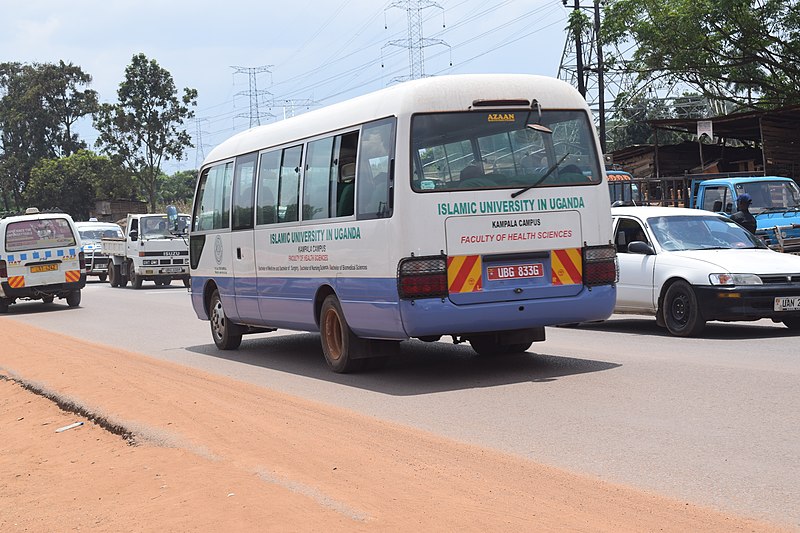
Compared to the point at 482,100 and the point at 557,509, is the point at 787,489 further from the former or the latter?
the point at 482,100

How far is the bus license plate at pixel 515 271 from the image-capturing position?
9922 millimetres

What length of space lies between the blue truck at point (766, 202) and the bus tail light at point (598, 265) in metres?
9.64

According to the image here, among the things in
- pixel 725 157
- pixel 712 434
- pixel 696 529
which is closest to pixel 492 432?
pixel 712 434

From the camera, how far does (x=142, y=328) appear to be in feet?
64.0

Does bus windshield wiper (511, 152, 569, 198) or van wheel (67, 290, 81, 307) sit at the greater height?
bus windshield wiper (511, 152, 569, 198)

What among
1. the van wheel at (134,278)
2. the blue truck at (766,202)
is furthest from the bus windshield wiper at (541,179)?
the van wheel at (134,278)

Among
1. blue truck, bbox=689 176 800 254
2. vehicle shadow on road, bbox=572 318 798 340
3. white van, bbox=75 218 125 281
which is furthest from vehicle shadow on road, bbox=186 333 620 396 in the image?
white van, bbox=75 218 125 281

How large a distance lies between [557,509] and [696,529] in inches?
27.5

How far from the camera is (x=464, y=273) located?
981cm

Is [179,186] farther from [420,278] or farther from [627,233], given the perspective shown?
[420,278]

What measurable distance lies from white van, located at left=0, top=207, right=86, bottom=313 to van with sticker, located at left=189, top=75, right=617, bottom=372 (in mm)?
16421

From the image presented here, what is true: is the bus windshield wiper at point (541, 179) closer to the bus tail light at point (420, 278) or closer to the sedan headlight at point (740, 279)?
the bus tail light at point (420, 278)

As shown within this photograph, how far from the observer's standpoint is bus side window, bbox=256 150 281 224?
12.5 m

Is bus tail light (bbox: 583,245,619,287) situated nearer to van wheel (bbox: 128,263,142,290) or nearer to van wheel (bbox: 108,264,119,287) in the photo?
van wheel (bbox: 128,263,142,290)
